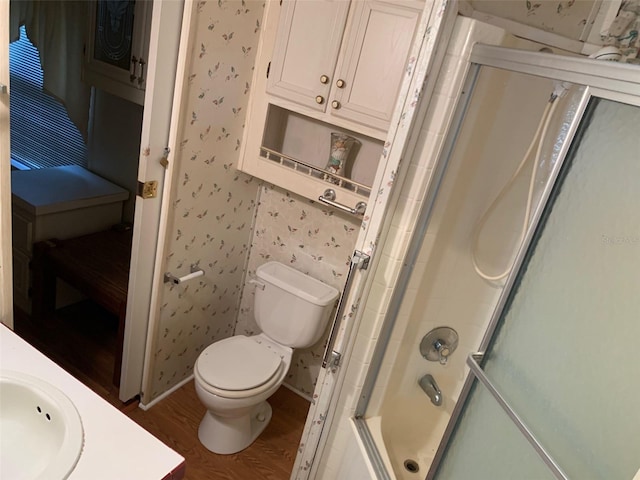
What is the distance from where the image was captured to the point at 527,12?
1.49 m

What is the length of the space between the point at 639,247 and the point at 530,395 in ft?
1.35

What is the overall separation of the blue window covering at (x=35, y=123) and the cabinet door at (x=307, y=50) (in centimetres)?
174

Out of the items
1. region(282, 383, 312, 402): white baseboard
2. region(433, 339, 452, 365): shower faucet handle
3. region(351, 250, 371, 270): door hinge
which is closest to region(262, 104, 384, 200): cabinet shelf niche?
region(351, 250, 371, 270): door hinge

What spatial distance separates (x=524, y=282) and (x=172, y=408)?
1.68m

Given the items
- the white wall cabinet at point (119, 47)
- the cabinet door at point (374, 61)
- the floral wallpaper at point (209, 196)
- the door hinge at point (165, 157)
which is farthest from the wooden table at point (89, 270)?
the cabinet door at point (374, 61)

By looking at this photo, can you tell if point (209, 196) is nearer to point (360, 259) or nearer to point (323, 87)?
point (323, 87)

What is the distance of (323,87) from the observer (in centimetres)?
175

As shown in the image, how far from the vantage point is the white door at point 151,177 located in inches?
60.1

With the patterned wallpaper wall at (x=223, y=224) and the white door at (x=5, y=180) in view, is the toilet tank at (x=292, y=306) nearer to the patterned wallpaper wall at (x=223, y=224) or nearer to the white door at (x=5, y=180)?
the patterned wallpaper wall at (x=223, y=224)

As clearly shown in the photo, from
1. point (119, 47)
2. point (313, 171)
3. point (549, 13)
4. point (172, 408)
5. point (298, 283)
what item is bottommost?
point (172, 408)

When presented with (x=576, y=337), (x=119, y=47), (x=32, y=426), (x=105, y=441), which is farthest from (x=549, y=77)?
(x=119, y=47)

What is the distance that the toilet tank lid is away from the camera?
199 centimetres

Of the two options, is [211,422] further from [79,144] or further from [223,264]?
[79,144]

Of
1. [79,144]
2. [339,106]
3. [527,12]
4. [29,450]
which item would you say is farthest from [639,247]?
[79,144]
